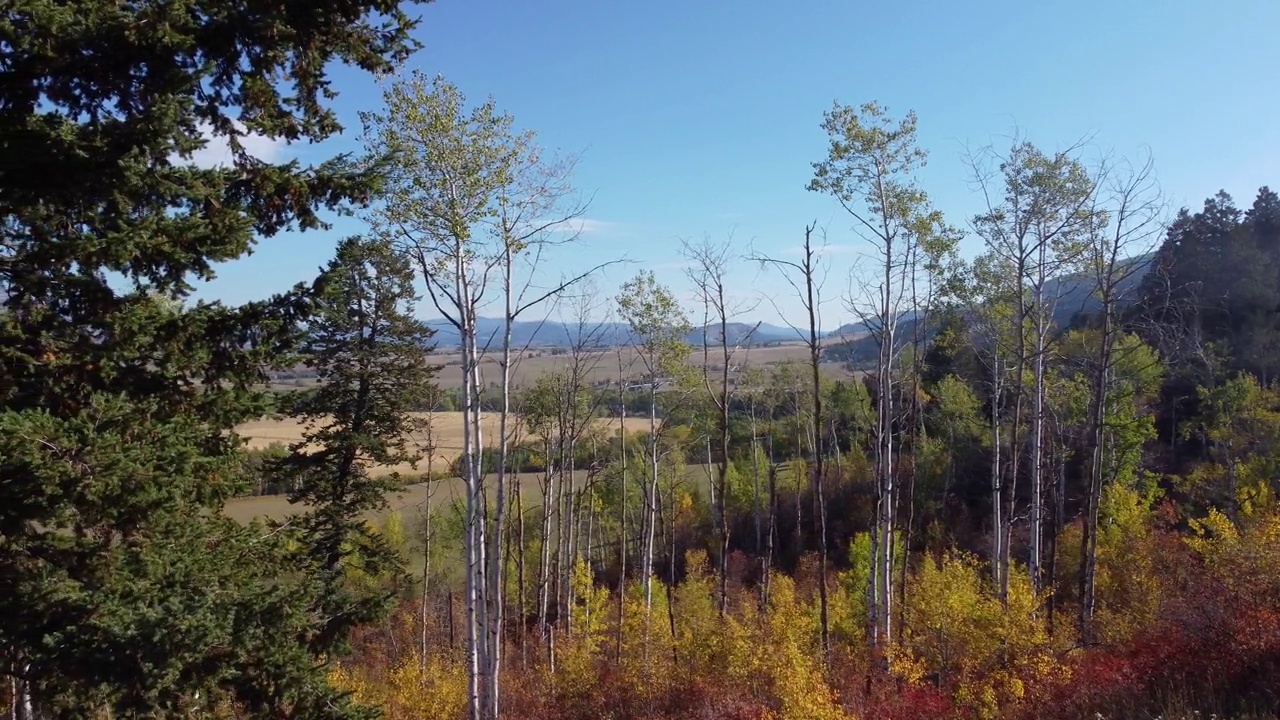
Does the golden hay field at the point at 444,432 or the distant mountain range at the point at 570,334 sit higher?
the distant mountain range at the point at 570,334

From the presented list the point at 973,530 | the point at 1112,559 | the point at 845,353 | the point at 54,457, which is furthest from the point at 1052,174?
the point at 973,530

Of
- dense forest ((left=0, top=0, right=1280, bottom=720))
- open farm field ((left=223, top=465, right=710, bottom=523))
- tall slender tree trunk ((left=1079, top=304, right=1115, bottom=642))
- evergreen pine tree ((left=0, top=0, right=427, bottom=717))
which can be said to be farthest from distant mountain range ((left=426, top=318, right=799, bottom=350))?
open farm field ((left=223, top=465, right=710, bottom=523))

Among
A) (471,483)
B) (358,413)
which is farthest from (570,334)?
(471,483)

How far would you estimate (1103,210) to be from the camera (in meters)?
13.3

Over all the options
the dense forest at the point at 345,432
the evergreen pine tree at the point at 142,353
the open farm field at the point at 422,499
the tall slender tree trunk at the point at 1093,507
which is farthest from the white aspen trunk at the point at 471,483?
the open farm field at the point at 422,499

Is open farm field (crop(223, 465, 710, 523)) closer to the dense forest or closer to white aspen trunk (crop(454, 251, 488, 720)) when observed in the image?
the dense forest

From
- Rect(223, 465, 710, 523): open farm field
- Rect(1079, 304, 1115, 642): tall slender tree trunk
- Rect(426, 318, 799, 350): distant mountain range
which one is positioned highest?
Rect(426, 318, 799, 350): distant mountain range

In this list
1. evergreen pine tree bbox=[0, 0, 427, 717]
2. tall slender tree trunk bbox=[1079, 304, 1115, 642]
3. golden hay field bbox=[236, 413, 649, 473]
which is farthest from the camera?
tall slender tree trunk bbox=[1079, 304, 1115, 642]

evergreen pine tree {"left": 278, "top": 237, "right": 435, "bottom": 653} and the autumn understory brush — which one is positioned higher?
evergreen pine tree {"left": 278, "top": 237, "right": 435, "bottom": 653}

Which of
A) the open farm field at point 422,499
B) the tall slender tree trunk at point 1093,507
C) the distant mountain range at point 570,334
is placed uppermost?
the distant mountain range at point 570,334

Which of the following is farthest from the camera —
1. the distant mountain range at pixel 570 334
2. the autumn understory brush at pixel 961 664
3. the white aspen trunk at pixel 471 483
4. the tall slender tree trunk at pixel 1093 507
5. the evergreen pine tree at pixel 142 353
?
the tall slender tree trunk at pixel 1093 507

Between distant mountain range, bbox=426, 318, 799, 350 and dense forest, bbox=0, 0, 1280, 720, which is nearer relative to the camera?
dense forest, bbox=0, 0, 1280, 720

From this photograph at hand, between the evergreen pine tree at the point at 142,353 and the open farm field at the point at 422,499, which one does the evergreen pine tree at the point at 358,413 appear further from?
the open farm field at the point at 422,499

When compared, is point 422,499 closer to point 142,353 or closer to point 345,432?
point 345,432
